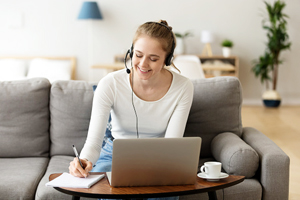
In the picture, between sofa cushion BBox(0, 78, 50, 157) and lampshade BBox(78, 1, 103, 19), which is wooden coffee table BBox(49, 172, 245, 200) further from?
lampshade BBox(78, 1, 103, 19)

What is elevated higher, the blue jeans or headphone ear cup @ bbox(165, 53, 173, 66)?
headphone ear cup @ bbox(165, 53, 173, 66)

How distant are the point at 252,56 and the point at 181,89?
195 inches

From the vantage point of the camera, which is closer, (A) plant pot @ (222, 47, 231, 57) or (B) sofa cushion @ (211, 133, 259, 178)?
(B) sofa cushion @ (211, 133, 259, 178)

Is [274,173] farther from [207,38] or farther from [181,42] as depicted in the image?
[181,42]

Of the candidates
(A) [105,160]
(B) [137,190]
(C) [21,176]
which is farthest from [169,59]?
(C) [21,176]

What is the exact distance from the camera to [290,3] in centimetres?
652

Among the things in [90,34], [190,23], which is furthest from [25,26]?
[190,23]

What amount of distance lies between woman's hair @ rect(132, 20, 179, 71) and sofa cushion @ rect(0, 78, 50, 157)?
830 millimetres

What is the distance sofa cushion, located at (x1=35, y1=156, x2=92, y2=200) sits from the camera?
1.84 m

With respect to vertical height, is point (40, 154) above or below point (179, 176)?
below

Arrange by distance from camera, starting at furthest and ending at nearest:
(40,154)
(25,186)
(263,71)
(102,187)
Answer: (263,71) → (40,154) → (25,186) → (102,187)

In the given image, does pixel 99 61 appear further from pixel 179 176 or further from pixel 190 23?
pixel 179 176

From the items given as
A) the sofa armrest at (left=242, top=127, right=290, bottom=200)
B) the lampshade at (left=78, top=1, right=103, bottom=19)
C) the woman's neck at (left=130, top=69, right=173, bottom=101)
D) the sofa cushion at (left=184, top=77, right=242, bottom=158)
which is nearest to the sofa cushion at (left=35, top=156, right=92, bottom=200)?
the woman's neck at (left=130, top=69, right=173, bottom=101)

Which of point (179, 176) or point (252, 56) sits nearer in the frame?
point (179, 176)
